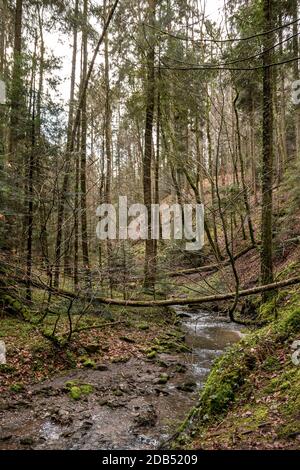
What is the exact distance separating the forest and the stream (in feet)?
0.11

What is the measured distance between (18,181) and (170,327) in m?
6.56

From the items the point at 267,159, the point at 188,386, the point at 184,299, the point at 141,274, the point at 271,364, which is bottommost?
the point at 188,386

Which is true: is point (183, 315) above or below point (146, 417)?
above

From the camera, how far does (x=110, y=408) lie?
20.0 feet

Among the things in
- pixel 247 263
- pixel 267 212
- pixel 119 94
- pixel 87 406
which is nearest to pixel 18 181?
pixel 87 406

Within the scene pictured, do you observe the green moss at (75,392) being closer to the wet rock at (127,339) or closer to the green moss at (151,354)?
the green moss at (151,354)

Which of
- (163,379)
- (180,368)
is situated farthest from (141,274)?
(163,379)

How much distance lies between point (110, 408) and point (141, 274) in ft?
14.9

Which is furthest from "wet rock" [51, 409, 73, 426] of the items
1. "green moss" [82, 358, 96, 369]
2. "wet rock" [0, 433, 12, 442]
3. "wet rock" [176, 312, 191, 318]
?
"wet rock" [176, 312, 191, 318]

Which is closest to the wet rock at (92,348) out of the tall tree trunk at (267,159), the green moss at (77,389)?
the green moss at (77,389)

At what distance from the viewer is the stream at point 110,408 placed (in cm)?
505

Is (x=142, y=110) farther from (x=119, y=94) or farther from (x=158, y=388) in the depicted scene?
(x=158, y=388)

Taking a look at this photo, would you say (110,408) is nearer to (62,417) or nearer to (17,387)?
(62,417)
